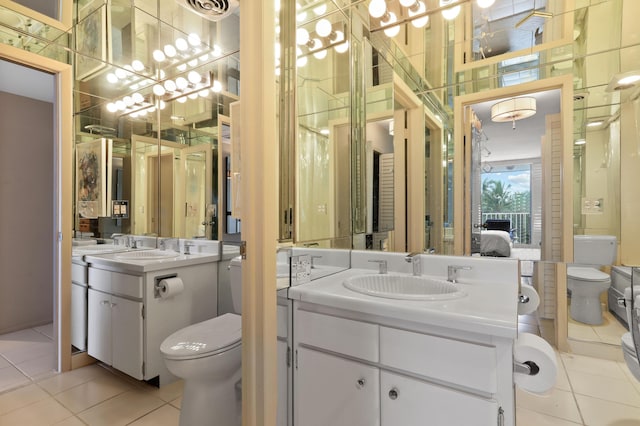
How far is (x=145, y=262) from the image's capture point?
2086 millimetres

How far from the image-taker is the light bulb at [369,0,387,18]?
1986mm

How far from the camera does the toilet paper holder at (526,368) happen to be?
3.28 ft

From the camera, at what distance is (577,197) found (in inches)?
66.4

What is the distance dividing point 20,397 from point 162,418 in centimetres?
103

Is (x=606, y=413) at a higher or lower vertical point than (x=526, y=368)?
lower

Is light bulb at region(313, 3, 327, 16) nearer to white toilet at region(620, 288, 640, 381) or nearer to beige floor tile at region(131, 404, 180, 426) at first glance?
white toilet at region(620, 288, 640, 381)

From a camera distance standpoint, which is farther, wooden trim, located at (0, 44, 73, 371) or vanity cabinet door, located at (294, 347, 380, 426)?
wooden trim, located at (0, 44, 73, 371)

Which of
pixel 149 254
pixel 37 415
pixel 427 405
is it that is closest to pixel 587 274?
pixel 427 405

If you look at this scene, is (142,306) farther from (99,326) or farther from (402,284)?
(402,284)

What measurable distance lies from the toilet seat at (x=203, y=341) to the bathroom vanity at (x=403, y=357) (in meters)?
0.43

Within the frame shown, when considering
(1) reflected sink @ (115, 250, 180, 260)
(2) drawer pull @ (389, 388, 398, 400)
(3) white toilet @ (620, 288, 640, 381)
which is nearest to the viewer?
(2) drawer pull @ (389, 388, 398, 400)

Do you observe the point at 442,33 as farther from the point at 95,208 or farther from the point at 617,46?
the point at 95,208

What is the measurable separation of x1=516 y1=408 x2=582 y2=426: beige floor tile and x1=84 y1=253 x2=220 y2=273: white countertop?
223 centimetres

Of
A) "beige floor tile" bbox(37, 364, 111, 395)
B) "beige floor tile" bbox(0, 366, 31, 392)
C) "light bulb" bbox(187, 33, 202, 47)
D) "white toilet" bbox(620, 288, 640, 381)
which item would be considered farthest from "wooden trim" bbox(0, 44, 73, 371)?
"white toilet" bbox(620, 288, 640, 381)
